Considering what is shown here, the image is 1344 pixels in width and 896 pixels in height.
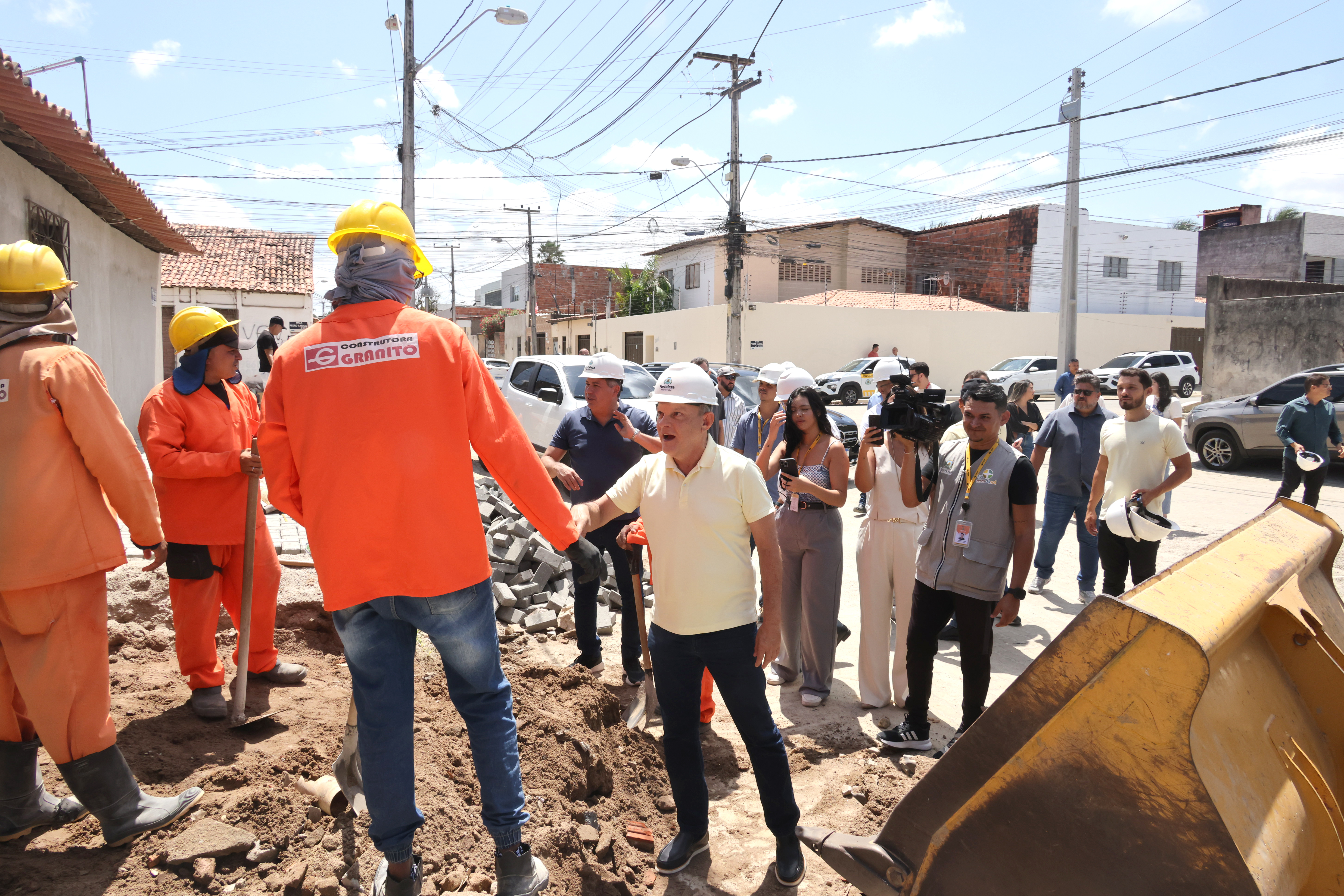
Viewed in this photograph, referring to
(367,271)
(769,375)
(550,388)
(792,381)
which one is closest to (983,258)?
(550,388)

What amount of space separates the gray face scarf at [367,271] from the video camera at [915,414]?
2445mm

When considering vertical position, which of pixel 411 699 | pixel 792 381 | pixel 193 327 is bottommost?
pixel 411 699

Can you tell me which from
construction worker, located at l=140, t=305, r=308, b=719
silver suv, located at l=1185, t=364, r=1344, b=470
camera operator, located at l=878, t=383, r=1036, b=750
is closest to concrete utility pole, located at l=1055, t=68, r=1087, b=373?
silver suv, located at l=1185, t=364, r=1344, b=470

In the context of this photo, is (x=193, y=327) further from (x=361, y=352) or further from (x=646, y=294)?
(x=646, y=294)

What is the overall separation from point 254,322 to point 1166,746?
28.5 meters

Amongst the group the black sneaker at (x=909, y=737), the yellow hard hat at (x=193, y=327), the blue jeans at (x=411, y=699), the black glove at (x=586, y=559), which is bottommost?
the black sneaker at (x=909, y=737)

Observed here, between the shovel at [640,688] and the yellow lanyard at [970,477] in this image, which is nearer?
the yellow lanyard at [970,477]

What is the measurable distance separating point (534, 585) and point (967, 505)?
3.55 metres

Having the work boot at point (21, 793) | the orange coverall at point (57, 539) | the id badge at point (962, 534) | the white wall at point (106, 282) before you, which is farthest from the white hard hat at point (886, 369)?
the white wall at point (106, 282)

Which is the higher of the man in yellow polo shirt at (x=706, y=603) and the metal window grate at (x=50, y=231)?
the metal window grate at (x=50, y=231)

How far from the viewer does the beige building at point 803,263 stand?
3941 centimetres

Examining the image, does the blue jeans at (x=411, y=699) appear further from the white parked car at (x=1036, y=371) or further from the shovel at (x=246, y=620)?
the white parked car at (x=1036, y=371)

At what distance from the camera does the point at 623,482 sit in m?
3.18

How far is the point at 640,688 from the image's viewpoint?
4.60m
